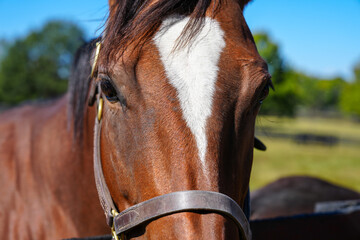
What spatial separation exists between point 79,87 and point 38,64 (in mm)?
42799

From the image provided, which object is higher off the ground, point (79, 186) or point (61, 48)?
point (61, 48)

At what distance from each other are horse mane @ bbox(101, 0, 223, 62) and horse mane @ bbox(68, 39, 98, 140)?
51cm

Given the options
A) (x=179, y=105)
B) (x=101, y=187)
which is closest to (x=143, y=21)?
(x=179, y=105)

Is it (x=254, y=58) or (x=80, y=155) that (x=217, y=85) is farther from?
(x=80, y=155)

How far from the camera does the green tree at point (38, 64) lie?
39375 millimetres

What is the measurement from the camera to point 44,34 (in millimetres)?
41438

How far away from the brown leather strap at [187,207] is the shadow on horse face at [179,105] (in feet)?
0.10

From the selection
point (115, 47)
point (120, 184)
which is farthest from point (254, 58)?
point (120, 184)

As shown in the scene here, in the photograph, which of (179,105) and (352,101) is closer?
(179,105)

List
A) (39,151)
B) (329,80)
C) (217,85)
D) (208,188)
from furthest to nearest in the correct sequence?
(329,80) < (39,151) < (217,85) < (208,188)

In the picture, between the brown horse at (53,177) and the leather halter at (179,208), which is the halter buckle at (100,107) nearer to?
the brown horse at (53,177)

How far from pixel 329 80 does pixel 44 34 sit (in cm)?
8224

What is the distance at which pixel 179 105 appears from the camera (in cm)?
135

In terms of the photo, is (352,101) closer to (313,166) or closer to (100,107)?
(313,166)
